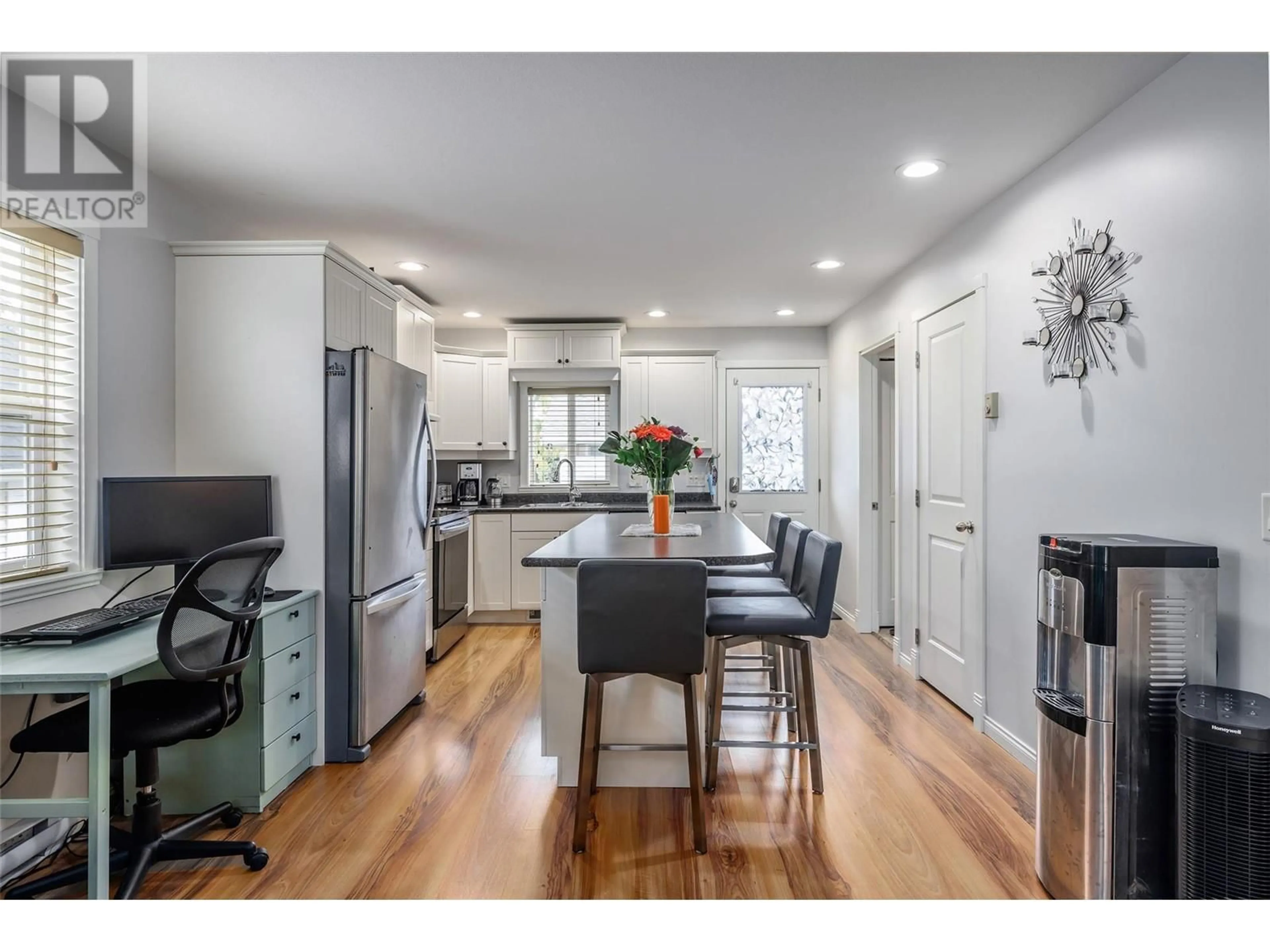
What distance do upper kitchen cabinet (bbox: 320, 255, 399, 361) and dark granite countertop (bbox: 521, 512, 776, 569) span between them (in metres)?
1.30

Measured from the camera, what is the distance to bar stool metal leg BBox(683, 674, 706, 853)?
75.9 inches

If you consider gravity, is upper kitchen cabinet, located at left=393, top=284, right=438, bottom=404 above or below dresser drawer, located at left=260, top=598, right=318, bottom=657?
above

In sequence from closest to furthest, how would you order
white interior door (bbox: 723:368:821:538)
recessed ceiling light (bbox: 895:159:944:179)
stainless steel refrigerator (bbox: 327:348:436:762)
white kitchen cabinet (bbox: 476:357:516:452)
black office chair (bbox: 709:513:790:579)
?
1. recessed ceiling light (bbox: 895:159:944:179)
2. stainless steel refrigerator (bbox: 327:348:436:762)
3. black office chair (bbox: 709:513:790:579)
4. white kitchen cabinet (bbox: 476:357:516:452)
5. white interior door (bbox: 723:368:821:538)

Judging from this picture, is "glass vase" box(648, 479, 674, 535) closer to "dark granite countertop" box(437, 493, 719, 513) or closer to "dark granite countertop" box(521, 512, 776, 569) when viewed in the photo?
"dark granite countertop" box(521, 512, 776, 569)

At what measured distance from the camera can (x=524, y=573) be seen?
4809mm

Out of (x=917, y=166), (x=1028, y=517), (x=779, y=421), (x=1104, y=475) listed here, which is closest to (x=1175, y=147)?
(x=917, y=166)

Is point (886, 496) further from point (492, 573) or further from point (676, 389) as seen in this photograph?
point (492, 573)

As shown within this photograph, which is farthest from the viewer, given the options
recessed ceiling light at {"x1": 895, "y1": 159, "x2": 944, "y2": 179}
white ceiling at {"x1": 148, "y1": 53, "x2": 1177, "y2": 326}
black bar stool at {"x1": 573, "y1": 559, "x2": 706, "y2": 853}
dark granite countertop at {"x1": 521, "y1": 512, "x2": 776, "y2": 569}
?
recessed ceiling light at {"x1": 895, "y1": 159, "x2": 944, "y2": 179}

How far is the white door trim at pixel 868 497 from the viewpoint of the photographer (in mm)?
4555

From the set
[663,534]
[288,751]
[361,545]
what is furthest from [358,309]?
[288,751]

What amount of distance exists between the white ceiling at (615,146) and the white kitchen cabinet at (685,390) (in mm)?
1680

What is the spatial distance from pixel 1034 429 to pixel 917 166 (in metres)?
1.12

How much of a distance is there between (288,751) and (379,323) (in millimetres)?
1975

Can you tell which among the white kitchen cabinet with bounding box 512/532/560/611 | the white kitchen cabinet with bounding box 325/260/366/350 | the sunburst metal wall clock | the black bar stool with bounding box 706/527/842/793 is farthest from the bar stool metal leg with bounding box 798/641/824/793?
the white kitchen cabinet with bounding box 512/532/560/611
